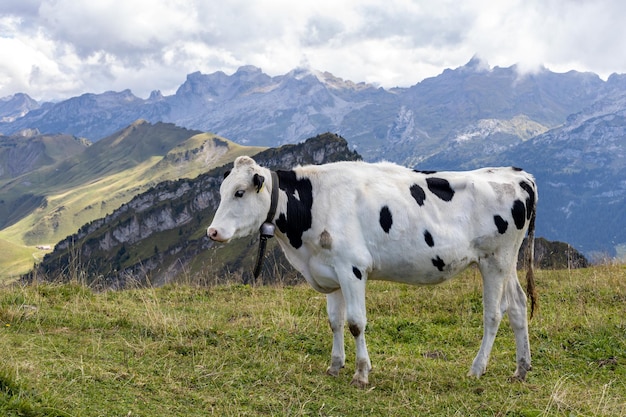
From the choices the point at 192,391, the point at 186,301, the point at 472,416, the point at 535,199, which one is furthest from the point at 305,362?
the point at 186,301

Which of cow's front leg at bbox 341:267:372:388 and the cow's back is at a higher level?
the cow's back

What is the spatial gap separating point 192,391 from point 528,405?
4551 mm

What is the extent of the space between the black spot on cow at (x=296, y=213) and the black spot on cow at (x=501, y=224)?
3.19 metres

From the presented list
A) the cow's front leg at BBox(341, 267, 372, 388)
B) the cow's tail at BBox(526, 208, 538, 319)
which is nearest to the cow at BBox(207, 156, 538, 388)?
the cow's front leg at BBox(341, 267, 372, 388)

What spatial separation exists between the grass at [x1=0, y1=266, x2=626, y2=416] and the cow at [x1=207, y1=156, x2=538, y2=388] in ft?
2.89

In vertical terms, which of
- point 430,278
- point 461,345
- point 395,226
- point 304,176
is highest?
point 304,176

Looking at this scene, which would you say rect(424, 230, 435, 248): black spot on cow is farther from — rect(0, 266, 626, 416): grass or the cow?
rect(0, 266, 626, 416): grass

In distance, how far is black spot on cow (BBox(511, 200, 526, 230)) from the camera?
30.3 ft

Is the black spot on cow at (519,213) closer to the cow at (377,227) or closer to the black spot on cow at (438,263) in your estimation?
the cow at (377,227)

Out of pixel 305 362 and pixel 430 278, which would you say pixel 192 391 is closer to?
pixel 305 362

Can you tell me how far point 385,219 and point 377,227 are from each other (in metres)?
0.19

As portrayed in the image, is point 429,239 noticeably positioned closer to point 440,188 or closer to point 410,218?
point 410,218

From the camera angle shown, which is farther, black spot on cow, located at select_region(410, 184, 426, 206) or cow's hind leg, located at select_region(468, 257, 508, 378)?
cow's hind leg, located at select_region(468, 257, 508, 378)

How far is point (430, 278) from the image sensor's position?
348 inches
